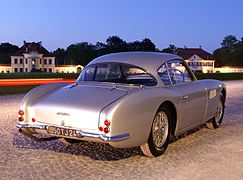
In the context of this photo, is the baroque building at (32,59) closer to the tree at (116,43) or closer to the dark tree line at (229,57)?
the tree at (116,43)

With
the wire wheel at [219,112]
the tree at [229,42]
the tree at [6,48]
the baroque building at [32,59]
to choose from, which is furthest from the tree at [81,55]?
the wire wheel at [219,112]

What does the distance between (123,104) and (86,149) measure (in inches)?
57.8

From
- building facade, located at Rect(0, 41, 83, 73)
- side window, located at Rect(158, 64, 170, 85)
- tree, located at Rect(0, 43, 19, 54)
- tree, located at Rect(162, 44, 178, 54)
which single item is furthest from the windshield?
tree, located at Rect(0, 43, 19, 54)

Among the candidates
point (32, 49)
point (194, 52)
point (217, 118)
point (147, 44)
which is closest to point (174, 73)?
point (217, 118)

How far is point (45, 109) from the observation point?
484cm

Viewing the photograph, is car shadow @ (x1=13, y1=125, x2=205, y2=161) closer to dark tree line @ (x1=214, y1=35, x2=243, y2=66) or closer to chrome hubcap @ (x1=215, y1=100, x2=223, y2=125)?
chrome hubcap @ (x1=215, y1=100, x2=223, y2=125)

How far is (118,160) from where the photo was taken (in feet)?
16.5

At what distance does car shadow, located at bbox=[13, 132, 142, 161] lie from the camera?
17.3 ft

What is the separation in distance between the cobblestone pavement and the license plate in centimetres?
42

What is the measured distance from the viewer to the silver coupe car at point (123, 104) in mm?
4512

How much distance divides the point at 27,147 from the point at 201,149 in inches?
109

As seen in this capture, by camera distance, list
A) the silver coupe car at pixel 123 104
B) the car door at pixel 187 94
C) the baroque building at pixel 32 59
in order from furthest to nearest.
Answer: the baroque building at pixel 32 59 < the car door at pixel 187 94 < the silver coupe car at pixel 123 104

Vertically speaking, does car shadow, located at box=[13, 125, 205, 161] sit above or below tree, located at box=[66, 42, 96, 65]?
below

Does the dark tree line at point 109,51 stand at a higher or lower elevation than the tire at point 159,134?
higher
